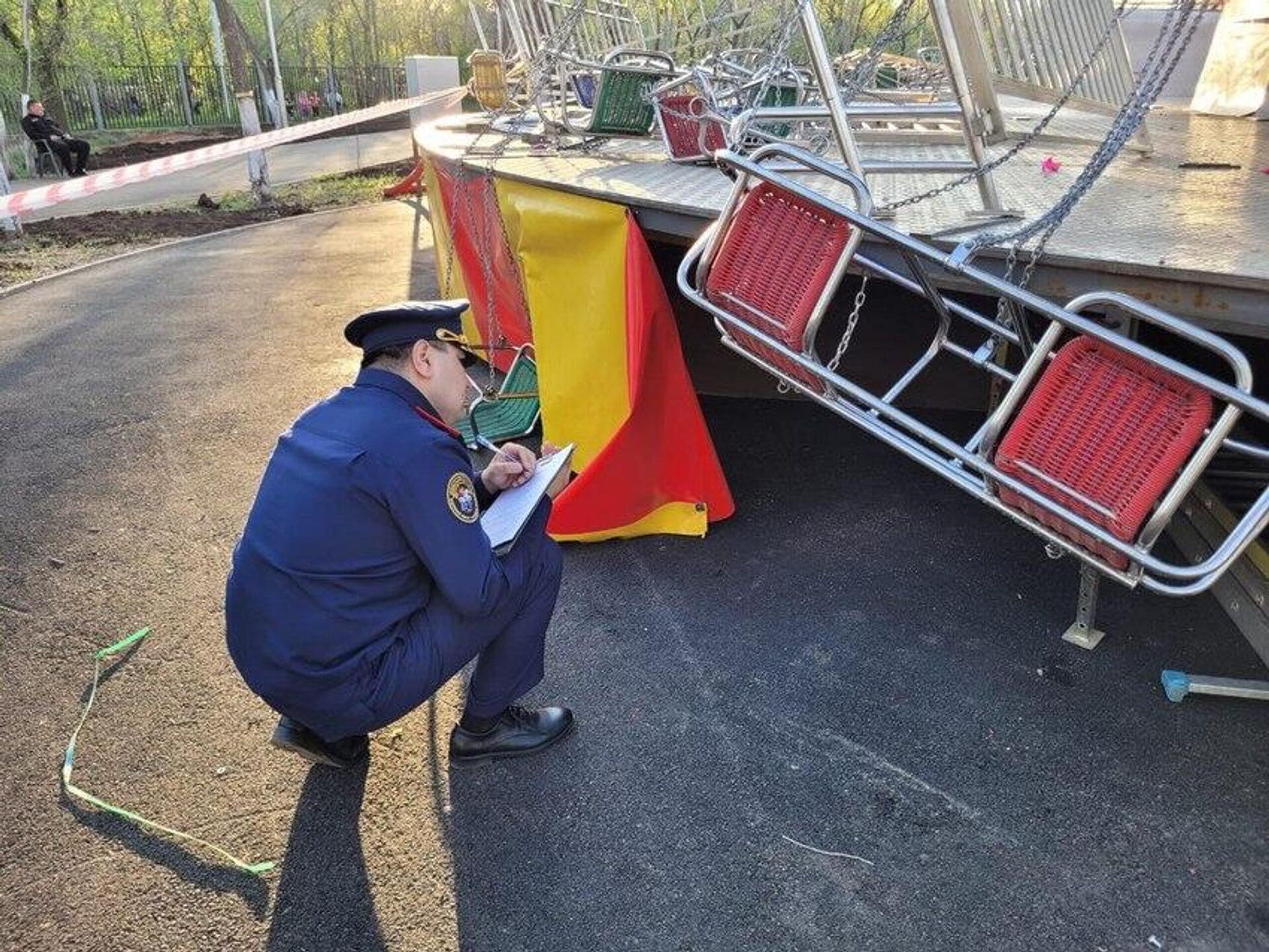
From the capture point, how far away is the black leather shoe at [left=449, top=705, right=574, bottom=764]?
2.54 m

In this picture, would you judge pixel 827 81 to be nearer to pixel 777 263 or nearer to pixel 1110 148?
pixel 777 263

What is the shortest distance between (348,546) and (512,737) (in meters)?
0.84

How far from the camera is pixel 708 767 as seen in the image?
251 cm

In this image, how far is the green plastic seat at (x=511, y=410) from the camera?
456cm

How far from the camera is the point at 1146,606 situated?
3135 mm

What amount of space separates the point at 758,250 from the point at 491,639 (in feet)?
3.94

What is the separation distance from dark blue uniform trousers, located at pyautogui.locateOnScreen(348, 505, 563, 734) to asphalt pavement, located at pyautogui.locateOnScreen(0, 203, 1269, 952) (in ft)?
0.87

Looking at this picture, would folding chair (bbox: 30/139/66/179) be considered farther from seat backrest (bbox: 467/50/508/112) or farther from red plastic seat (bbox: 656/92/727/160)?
red plastic seat (bbox: 656/92/727/160)

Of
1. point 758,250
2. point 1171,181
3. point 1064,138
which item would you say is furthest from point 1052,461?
point 1064,138

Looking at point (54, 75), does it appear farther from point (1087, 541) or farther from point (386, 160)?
point (1087, 541)

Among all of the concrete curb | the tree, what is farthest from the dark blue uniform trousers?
the tree

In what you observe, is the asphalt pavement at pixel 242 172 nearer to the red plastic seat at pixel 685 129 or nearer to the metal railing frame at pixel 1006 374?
the red plastic seat at pixel 685 129

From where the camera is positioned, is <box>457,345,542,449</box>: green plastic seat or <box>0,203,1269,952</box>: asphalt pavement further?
<box>457,345,542,449</box>: green plastic seat

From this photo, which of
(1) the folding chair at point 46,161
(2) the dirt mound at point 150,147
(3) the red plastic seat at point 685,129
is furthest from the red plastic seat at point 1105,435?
(2) the dirt mound at point 150,147
